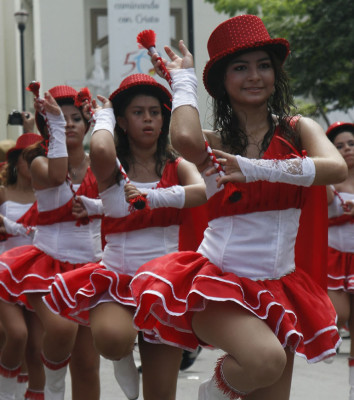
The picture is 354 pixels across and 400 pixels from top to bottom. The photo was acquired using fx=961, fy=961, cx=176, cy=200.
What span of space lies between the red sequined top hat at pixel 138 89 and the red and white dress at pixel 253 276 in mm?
1497

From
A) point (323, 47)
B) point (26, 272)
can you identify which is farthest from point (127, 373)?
point (323, 47)

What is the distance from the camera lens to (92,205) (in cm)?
645

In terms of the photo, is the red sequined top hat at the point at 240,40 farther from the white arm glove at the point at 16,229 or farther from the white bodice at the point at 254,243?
the white arm glove at the point at 16,229

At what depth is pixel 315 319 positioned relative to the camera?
4.32 metres

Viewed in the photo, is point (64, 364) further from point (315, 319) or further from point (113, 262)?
point (315, 319)

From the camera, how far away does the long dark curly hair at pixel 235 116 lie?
4.45 metres

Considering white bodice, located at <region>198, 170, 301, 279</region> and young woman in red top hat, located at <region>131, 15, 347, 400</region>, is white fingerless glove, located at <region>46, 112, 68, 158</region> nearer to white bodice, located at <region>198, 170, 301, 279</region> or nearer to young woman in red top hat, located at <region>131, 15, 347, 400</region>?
young woman in red top hat, located at <region>131, 15, 347, 400</region>

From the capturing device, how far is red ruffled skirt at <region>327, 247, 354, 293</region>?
763 centimetres

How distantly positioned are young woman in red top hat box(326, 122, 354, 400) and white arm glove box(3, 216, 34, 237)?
246cm

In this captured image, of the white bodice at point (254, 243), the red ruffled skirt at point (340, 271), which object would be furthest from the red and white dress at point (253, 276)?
the red ruffled skirt at point (340, 271)

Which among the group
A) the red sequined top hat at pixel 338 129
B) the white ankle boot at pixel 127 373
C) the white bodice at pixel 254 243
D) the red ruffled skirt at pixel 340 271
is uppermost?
the red sequined top hat at pixel 338 129

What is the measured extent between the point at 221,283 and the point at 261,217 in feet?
1.20

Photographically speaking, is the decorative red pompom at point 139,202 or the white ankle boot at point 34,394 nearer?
the decorative red pompom at point 139,202

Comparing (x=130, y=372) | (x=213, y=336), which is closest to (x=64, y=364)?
(x=130, y=372)
